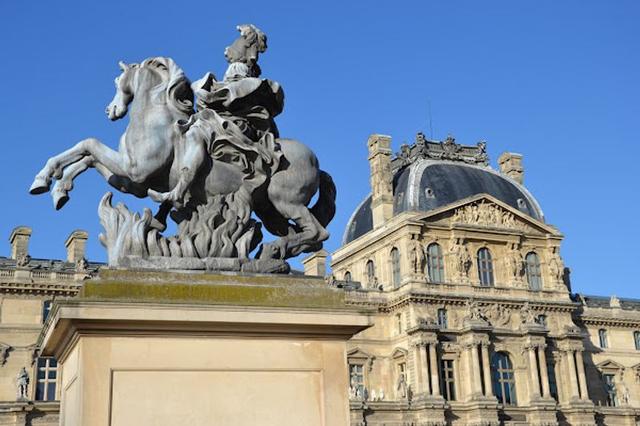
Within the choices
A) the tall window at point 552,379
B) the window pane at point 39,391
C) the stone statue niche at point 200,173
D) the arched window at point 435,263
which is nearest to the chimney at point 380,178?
the arched window at point 435,263

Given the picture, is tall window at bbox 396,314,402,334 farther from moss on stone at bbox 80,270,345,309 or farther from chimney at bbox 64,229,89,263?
moss on stone at bbox 80,270,345,309

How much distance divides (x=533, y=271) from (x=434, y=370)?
10840 millimetres

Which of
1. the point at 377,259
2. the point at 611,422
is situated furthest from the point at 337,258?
the point at 611,422

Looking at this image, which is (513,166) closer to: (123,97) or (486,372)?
(486,372)

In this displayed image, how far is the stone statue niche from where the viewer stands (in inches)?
223

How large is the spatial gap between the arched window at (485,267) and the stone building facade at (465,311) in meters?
0.07

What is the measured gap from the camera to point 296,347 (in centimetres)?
539

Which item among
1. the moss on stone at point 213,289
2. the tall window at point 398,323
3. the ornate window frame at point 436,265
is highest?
the ornate window frame at point 436,265

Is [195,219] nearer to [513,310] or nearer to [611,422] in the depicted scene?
[513,310]

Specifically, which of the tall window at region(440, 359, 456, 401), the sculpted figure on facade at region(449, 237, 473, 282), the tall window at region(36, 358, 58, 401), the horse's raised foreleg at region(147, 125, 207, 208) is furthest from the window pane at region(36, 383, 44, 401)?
the horse's raised foreleg at region(147, 125, 207, 208)

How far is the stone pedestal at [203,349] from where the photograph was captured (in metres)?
4.92

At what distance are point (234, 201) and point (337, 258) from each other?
4886 cm

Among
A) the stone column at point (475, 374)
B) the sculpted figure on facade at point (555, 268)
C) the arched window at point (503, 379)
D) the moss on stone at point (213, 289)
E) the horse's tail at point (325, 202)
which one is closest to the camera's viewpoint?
the moss on stone at point (213, 289)

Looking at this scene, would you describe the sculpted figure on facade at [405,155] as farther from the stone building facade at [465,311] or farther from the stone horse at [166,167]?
the stone horse at [166,167]
